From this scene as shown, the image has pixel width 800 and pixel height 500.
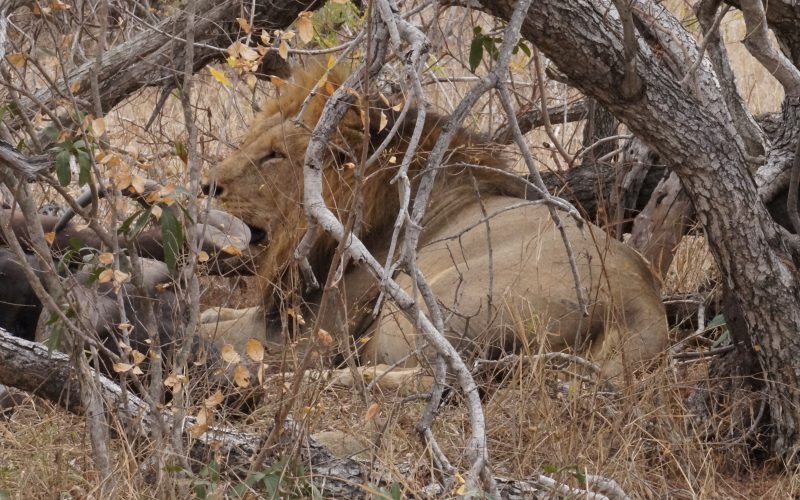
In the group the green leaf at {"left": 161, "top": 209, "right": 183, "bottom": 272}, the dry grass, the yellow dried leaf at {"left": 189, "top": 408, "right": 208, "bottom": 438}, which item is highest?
the green leaf at {"left": 161, "top": 209, "right": 183, "bottom": 272}

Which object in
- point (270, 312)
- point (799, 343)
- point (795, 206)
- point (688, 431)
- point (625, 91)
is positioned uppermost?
point (625, 91)

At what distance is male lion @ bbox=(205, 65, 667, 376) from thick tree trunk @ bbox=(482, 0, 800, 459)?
44 centimetres

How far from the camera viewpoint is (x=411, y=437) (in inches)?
126

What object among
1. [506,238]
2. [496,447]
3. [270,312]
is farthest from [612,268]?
[270,312]

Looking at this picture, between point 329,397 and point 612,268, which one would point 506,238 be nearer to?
point 612,268

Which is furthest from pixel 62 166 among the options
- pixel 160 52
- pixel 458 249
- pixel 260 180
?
pixel 458 249

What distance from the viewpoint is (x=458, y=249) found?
15.4 ft

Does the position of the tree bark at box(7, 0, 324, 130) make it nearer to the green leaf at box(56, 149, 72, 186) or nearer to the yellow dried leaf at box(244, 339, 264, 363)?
the green leaf at box(56, 149, 72, 186)

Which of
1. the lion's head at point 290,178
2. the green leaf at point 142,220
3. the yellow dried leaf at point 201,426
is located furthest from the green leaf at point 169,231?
the lion's head at point 290,178

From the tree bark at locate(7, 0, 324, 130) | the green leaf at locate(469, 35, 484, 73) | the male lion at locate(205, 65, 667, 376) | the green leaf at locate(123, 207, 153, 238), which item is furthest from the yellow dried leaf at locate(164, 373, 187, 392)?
the tree bark at locate(7, 0, 324, 130)

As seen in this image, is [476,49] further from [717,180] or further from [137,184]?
[137,184]

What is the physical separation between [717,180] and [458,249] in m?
1.55

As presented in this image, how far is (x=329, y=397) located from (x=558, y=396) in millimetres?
749

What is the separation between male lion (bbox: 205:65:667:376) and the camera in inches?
157
